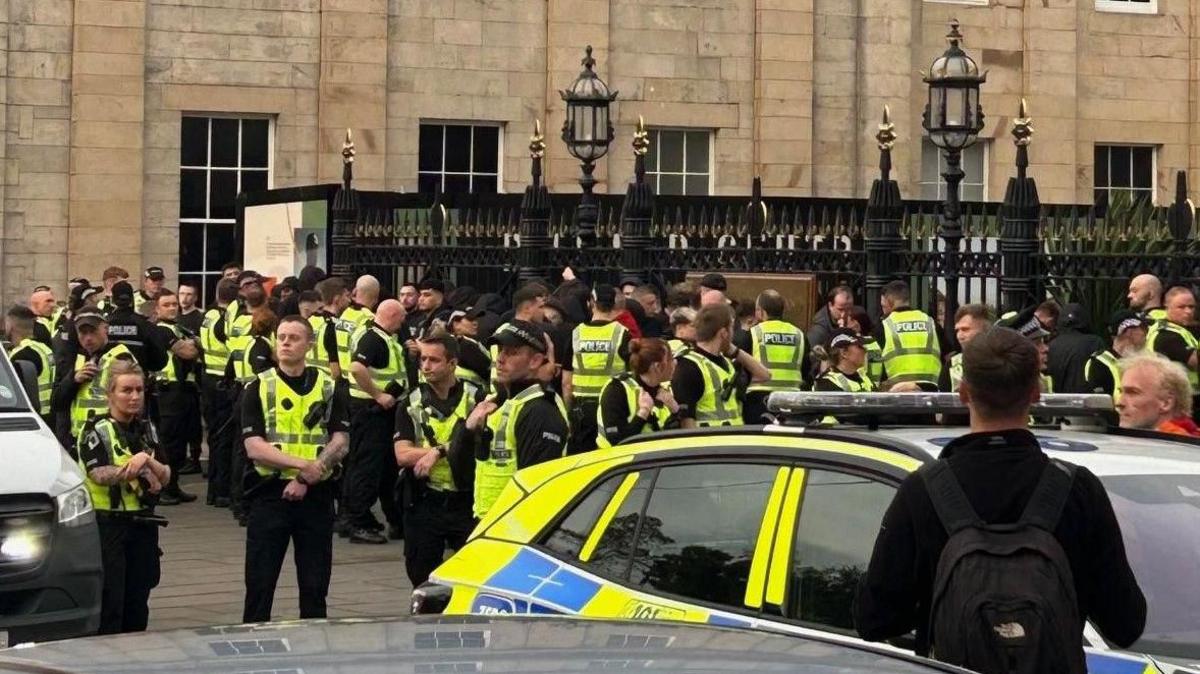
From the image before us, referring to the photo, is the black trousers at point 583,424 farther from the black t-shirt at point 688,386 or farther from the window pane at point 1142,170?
the window pane at point 1142,170

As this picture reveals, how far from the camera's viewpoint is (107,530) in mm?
10898

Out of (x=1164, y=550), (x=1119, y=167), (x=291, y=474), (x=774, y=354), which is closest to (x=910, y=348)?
(x=774, y=354)

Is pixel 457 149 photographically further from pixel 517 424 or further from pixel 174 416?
pixel 517 424

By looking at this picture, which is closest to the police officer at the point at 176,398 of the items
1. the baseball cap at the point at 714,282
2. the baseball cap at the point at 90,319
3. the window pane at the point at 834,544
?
the baseball cap at the point at 90,319

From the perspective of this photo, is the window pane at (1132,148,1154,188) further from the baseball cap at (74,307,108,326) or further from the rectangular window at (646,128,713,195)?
the baseball cap at (74,307,108,326)

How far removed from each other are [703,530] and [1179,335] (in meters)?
7.91

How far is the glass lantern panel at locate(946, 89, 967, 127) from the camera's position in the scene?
1862 centimetres

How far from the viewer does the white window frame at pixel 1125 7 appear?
33.1 m

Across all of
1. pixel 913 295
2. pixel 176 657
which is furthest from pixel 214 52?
pixel 176 657

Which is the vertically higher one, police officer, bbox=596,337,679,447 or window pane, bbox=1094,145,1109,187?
window pane, bbox=1094,145,1109,187

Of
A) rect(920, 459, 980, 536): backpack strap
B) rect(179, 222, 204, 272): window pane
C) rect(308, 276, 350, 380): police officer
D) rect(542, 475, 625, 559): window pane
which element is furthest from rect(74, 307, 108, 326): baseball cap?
rect(179, 222, 204, 272): window pane

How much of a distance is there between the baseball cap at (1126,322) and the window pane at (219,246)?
15769 millimetres

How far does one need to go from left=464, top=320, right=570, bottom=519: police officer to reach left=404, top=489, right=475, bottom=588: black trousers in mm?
424

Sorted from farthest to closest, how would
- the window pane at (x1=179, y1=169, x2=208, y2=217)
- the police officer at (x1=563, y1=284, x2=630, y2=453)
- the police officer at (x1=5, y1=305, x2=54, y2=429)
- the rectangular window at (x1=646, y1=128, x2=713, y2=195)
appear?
the rectangular window at (x1=646, y1=128, x2=713, y2=195) < the window pane at (x1=179, y1=169, x2=208, y2=217) < the police officer at (x1=5, y1=305, x2=54, y2=429) < the police officer at (x1=563, y1=284, x2=630, y2=453)
